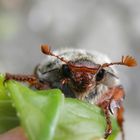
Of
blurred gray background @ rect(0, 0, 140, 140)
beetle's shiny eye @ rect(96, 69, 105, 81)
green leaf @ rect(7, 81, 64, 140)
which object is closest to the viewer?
green leaf @ rect(7, 81, 64, 140)

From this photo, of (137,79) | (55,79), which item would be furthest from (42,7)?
(55,79)

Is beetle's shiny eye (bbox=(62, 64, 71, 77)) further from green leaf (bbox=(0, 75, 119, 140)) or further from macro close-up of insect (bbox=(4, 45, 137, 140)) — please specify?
green leaf (bbox=(0, 75, 119, 140))

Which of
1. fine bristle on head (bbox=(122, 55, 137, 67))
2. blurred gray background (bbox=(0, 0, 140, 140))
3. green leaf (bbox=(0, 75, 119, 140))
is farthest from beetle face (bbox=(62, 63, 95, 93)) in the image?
blurred gray background (bbox=(0, 0, 140, 140))

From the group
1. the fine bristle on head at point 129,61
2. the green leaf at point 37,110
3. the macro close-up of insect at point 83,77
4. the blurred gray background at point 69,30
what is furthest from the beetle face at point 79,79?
the blurred gray background at point 69,30

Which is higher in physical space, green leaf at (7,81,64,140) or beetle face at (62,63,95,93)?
green leaf at (7,81,64,140)

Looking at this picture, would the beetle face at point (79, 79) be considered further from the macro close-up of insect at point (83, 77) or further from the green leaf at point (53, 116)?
the green leaf at point (53, 116)
